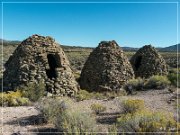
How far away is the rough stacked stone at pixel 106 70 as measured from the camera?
17.8m

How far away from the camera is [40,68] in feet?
50.9

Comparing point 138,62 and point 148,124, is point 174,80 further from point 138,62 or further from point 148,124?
point 148,124

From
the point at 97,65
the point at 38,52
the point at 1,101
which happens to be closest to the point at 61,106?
the point at 1,101

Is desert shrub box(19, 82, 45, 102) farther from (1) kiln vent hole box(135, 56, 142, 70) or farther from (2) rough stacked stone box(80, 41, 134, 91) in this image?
(1) kiln vent hole box(135, 56, 142, 70)

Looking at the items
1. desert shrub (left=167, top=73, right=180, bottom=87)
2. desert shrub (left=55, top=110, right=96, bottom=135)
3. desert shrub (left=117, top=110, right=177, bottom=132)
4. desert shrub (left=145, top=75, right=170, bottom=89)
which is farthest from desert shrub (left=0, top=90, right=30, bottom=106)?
desert shrub (left=167, top=73, right=180, bottom=87)

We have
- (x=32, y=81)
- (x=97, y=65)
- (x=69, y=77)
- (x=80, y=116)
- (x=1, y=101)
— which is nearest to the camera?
(x=80, y=116)

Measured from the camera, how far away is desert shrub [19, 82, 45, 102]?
1340cm

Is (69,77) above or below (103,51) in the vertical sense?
below

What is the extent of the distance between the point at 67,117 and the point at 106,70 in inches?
391

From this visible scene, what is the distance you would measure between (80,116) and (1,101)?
552 centimetres

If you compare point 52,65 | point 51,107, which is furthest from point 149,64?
point 51,107

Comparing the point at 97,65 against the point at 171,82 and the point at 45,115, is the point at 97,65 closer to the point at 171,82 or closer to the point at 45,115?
the point at 171,82

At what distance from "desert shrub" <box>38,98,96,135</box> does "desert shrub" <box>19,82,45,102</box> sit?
370 cm

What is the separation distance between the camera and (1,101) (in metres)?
12.5
